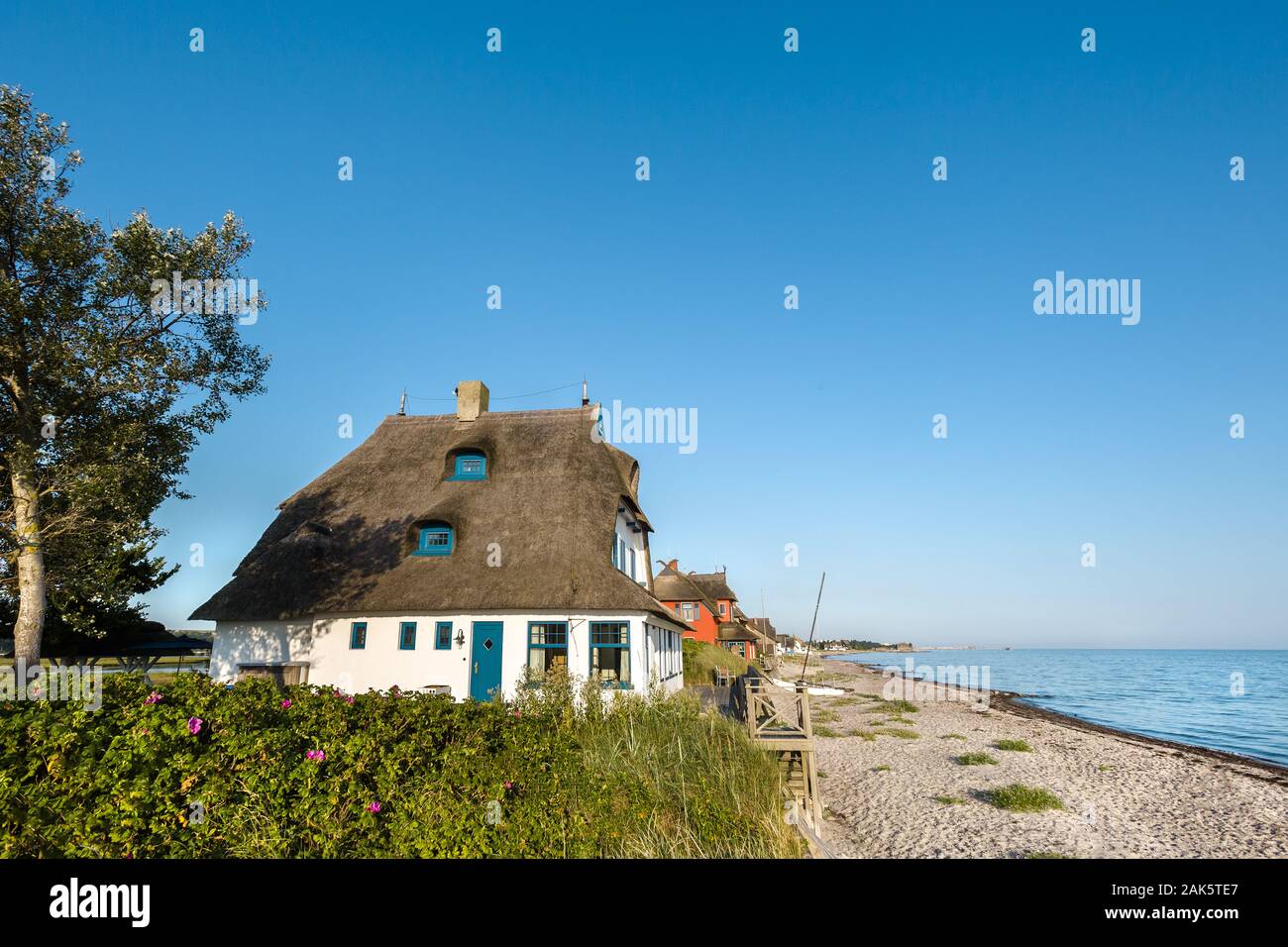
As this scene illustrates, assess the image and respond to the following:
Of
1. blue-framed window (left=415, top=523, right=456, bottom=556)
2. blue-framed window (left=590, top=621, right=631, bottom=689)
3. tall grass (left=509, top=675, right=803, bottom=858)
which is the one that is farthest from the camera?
blue-framed window (left=415, top=523, right=456, bottom=556)

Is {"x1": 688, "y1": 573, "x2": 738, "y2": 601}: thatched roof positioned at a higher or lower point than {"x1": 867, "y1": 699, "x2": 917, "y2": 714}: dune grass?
higher

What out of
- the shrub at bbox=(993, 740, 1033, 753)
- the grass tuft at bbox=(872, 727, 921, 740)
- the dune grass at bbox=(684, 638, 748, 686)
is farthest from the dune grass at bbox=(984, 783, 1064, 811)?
the dune grass at bbox=(684, 638, 748, 686)

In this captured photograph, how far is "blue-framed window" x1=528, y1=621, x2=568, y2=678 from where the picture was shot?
16.0 m

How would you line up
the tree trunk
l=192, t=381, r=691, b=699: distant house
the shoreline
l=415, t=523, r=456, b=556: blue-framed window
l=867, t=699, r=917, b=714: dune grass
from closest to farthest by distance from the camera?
the tree trunk, l=192, t=381, r=691, b=699: distant house, l=415, t=523, r=456, b=556: blue-framed window, the shoreline, l=867, t=699, r=917, b=714: dune grass

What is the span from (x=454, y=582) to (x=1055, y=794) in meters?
15.2

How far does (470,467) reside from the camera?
20906 millimetres

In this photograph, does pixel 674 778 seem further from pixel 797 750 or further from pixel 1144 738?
pixel 1144 738

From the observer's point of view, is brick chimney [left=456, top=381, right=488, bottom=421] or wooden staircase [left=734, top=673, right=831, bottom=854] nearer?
wooden staircase [left=734, top=673, right=831, bottom=854]

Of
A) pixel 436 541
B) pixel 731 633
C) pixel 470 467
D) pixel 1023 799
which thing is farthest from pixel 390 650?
pixel 731 633

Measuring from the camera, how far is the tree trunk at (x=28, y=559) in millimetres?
9750

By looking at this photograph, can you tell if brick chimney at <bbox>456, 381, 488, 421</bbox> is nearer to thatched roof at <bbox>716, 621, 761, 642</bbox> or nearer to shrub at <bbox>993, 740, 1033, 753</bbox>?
shrub at <bbox>993, 740, 1033, 753</bbox>

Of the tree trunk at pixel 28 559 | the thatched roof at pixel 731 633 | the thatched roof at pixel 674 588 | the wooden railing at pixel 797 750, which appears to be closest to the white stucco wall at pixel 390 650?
the wooden railing at pixel 797 750

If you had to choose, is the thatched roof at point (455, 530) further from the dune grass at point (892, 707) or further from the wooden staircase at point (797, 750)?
the dune grass at point (892, 707)

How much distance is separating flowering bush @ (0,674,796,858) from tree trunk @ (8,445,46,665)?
5913mm
